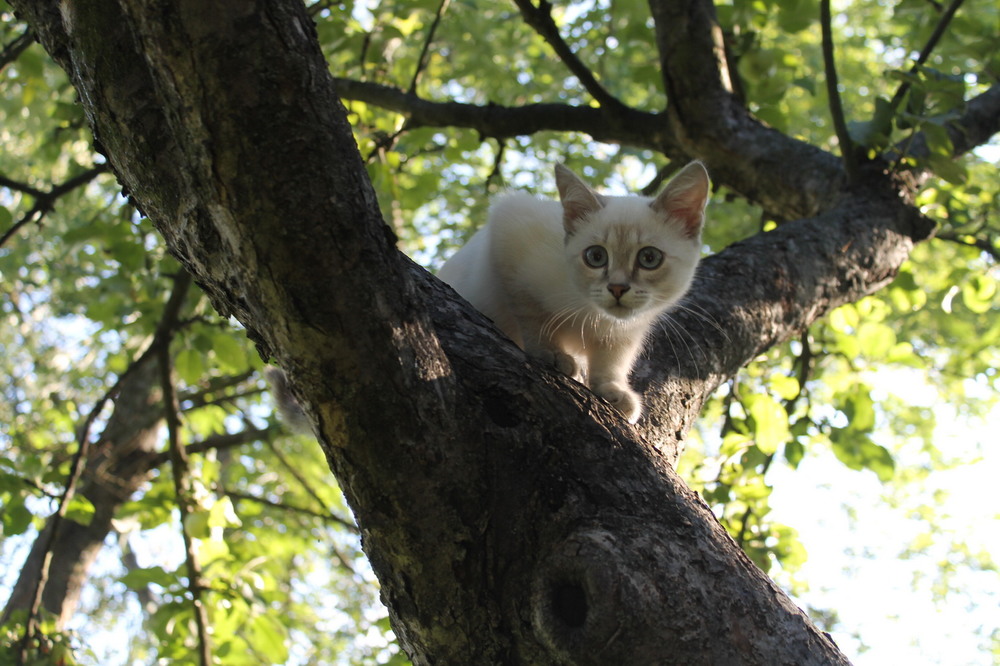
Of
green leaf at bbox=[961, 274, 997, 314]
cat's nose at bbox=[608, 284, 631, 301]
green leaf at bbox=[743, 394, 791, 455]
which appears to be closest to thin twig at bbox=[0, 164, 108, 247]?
cat's nose at bbox=[608, 284, 631, 301]

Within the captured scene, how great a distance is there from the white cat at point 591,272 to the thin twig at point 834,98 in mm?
804

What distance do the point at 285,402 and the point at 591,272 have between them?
127 cm

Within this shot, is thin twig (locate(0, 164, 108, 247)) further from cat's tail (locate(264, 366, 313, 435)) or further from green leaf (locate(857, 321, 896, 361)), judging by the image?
green leaf (locate(857, 321, 896, 361))

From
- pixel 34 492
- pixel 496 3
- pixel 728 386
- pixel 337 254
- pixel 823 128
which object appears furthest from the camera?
pixel 496 3

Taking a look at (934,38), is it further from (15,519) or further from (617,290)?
(15,519)

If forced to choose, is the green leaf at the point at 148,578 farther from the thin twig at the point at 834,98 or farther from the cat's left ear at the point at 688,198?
the thin twig at the point at 834,98

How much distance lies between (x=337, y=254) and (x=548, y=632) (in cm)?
81

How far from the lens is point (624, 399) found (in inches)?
93.9

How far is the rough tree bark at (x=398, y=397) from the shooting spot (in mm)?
1295

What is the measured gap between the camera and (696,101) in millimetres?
3652

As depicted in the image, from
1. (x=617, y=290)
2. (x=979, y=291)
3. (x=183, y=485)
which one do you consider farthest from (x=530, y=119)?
(x=979, y=291)

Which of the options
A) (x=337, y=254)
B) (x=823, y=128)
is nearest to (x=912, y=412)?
(x=823, y=128)

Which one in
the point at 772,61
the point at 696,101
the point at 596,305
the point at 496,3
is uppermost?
the point at 496,3

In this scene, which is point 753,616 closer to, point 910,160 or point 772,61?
point 910,160
